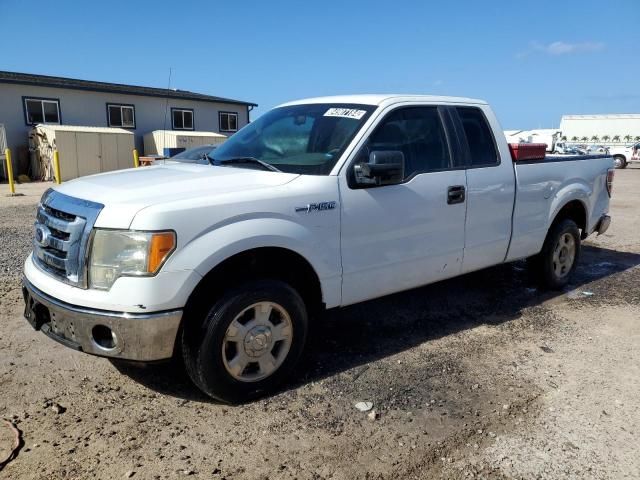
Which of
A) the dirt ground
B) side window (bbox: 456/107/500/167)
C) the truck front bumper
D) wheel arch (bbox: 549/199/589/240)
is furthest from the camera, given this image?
wheel arch (bbox: 549/199/589/240)

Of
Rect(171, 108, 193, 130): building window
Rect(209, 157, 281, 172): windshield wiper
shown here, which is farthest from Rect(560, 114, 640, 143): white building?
Rect(209, 157, 281, 172): windshield wiper

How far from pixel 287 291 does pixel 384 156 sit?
1.12m

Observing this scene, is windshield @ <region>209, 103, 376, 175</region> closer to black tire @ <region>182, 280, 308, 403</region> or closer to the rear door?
black tire @ <region>182, 280, 308, 403</region>

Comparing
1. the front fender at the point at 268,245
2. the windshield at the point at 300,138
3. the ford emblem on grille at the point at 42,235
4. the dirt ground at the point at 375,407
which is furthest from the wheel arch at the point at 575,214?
the ford emblem on grille at the point at 42,235

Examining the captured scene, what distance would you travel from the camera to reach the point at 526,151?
4930 millimetres

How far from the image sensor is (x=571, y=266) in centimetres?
572

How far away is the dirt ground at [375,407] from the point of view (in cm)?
261

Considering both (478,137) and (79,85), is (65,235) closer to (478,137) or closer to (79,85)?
(478,137)

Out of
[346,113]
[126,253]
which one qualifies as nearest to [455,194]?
[346,113]

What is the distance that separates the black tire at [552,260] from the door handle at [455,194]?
1729 mm

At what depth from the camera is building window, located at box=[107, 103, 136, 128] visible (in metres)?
23.5

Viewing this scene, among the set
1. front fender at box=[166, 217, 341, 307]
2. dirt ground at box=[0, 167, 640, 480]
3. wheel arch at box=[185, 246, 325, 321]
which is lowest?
dirt ground at box=[0, 167, 640, 480]

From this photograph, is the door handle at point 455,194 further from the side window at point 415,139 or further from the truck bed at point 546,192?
the truck bed at point 546,192

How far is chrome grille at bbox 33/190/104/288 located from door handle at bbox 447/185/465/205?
8.48 feet
